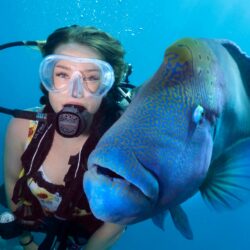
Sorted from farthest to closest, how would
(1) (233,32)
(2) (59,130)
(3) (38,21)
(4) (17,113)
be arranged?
(3) (38,21) → (1) (233,32) → (4) (17,113) → (2) (59,130)

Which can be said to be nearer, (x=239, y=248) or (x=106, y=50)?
(x=106, y=50)

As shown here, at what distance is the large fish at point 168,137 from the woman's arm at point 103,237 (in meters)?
2.15

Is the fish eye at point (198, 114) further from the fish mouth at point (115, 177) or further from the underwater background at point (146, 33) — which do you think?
the underwater background at point (146, 33)

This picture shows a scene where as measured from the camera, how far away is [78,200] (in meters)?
2.81

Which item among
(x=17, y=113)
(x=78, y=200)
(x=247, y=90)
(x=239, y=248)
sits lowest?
(x=239, y=248)

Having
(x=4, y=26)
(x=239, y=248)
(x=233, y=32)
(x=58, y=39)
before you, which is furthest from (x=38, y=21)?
(x=58, y=39)

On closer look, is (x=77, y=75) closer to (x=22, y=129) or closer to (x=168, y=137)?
(x=22, y=129)

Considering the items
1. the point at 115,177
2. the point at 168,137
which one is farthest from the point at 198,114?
the point at 115,177

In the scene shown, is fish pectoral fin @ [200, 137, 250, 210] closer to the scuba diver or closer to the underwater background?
the scuba diver

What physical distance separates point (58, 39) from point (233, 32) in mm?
68842

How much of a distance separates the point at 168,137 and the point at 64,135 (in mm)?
1796

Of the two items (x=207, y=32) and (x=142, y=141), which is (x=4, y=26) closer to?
(x=207, y=32)

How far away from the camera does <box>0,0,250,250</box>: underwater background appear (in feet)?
74.6

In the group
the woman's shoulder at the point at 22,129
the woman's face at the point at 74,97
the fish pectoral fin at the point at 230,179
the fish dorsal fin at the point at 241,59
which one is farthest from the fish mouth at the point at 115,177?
the woman's shoulder at the point at 22,129
